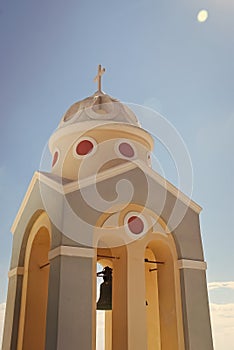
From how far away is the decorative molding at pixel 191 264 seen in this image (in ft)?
27.2

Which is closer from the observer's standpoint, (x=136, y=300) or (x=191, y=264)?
(x=136, y=300)

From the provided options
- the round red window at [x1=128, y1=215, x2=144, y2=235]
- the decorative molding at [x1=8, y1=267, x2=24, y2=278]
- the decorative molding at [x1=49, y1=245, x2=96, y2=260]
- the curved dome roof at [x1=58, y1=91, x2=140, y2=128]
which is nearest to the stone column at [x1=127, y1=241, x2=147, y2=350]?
the round red window at [x1=128, y1=215, x2=144, y2=235]

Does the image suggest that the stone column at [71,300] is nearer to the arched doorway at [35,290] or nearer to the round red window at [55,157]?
the arched doorway at [35,290]

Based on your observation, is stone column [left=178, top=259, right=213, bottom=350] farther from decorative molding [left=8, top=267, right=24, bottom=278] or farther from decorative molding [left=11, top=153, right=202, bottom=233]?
decorative molding [left=8, top=267, right=24, bottom=278]

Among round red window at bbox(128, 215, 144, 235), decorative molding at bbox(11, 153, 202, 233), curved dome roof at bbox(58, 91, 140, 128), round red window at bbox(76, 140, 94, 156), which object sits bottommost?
round red window at bbox(128, 215, 144, 235)

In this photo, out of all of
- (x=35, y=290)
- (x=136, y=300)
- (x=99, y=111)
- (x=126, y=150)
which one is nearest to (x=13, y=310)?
(x=35, y=290)

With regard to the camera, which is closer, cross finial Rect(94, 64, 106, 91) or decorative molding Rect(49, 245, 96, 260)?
decorative molding Rect(49, 245, 96, 260)

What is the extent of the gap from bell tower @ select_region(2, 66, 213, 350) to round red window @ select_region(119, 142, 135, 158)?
0.23 meters

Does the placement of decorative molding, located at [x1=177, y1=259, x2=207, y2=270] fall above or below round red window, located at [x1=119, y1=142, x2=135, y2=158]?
below

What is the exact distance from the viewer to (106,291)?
9.09 meters

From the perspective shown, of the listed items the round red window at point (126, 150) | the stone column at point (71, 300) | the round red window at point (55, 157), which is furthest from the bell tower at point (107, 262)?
the round red window at point (55, 157)

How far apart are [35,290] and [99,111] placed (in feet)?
17.7

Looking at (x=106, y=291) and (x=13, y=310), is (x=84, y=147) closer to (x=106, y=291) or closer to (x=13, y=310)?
(x=106, y=291)

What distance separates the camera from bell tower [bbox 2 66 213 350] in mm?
7316
